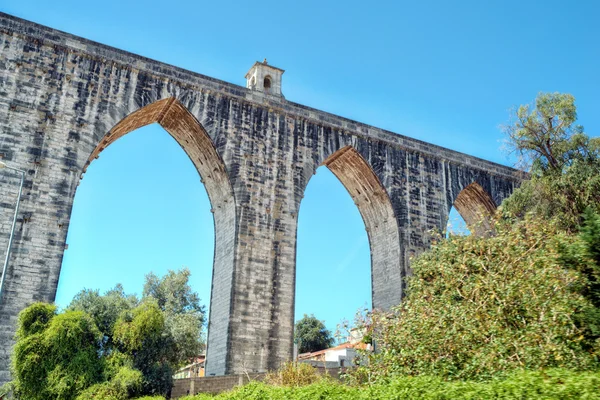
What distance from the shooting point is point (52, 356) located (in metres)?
12.6

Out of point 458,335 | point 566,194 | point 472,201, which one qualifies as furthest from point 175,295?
point 458,335

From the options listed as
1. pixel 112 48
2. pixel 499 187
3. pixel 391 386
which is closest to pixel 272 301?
pixel 112 48

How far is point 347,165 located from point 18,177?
1126cm

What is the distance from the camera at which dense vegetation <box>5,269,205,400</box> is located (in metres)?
12.4

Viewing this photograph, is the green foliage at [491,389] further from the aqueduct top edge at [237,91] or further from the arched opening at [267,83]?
the arched opening at [267,83]

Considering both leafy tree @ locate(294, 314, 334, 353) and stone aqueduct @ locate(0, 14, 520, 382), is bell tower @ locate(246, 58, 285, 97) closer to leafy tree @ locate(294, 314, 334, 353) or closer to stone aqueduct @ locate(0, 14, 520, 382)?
stone aqueduct @ locate(0, 14, 520, 382)

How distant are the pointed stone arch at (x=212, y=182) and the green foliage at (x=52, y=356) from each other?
462 centimetres

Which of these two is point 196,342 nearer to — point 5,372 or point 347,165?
point 347,165

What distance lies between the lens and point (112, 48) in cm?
1777

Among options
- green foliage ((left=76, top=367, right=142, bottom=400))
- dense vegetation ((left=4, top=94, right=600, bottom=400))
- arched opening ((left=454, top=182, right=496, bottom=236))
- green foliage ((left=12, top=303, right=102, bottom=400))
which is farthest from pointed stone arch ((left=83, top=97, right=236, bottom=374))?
arched opening ((left=454, top=182, right=496, bottom=236))

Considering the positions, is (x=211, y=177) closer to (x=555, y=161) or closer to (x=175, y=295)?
(x=555, y=161)

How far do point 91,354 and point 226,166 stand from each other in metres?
7.36

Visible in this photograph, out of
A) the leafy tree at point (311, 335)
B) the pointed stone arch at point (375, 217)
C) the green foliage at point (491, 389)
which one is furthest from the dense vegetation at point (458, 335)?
the leafy tree at point (311, 335)

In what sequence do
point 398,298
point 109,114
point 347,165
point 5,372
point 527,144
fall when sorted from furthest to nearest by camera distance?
point 347,165, point 398,298, point 527,144, point 109,114, point 5,372
